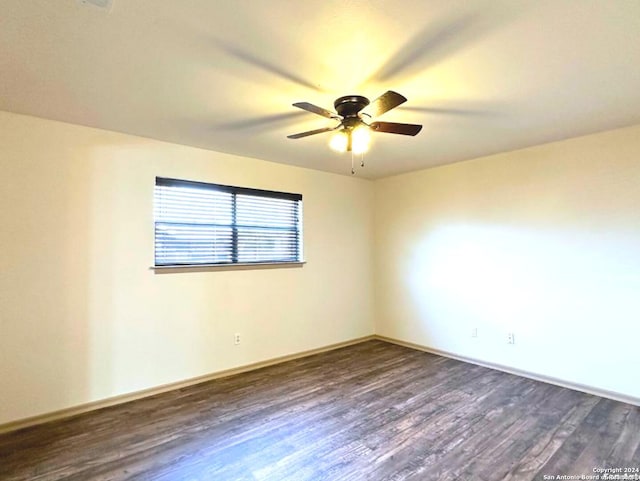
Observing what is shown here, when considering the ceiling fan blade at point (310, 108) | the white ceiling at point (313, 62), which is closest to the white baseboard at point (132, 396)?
the white ceiling at point (313, 62)

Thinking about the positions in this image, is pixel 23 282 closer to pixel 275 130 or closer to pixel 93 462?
pixel 93 462

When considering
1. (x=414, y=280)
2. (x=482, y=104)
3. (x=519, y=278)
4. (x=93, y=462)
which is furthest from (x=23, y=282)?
(x=519, y=278)

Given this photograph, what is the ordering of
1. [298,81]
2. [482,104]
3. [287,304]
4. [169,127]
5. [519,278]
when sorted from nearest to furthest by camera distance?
1. [298,81]
2. [482,104]
3. [169,127]
4. [519,278]
5. [287,304]

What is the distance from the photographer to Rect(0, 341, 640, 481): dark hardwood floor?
2.08 meters

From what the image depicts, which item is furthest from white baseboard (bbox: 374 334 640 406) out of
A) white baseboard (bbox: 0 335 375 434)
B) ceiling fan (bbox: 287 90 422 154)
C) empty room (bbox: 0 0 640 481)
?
ceiling fan (bbox: 287 90 422 154)

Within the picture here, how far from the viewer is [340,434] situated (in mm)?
2471

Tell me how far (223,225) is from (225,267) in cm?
46

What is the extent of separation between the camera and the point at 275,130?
3018 millimetres

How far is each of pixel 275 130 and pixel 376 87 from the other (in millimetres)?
1094

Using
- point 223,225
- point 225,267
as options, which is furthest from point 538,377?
point 223,225

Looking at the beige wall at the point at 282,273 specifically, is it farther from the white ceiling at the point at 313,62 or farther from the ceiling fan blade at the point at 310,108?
the ceiling fan blade at the point at 310,108

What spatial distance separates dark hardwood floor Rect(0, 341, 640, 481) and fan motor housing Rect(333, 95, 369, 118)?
224cm

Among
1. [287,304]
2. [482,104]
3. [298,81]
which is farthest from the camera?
[287,304]

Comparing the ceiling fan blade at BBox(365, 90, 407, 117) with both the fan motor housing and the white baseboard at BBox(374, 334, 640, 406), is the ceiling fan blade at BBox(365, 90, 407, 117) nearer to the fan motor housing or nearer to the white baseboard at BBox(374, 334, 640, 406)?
the fan motor housing
